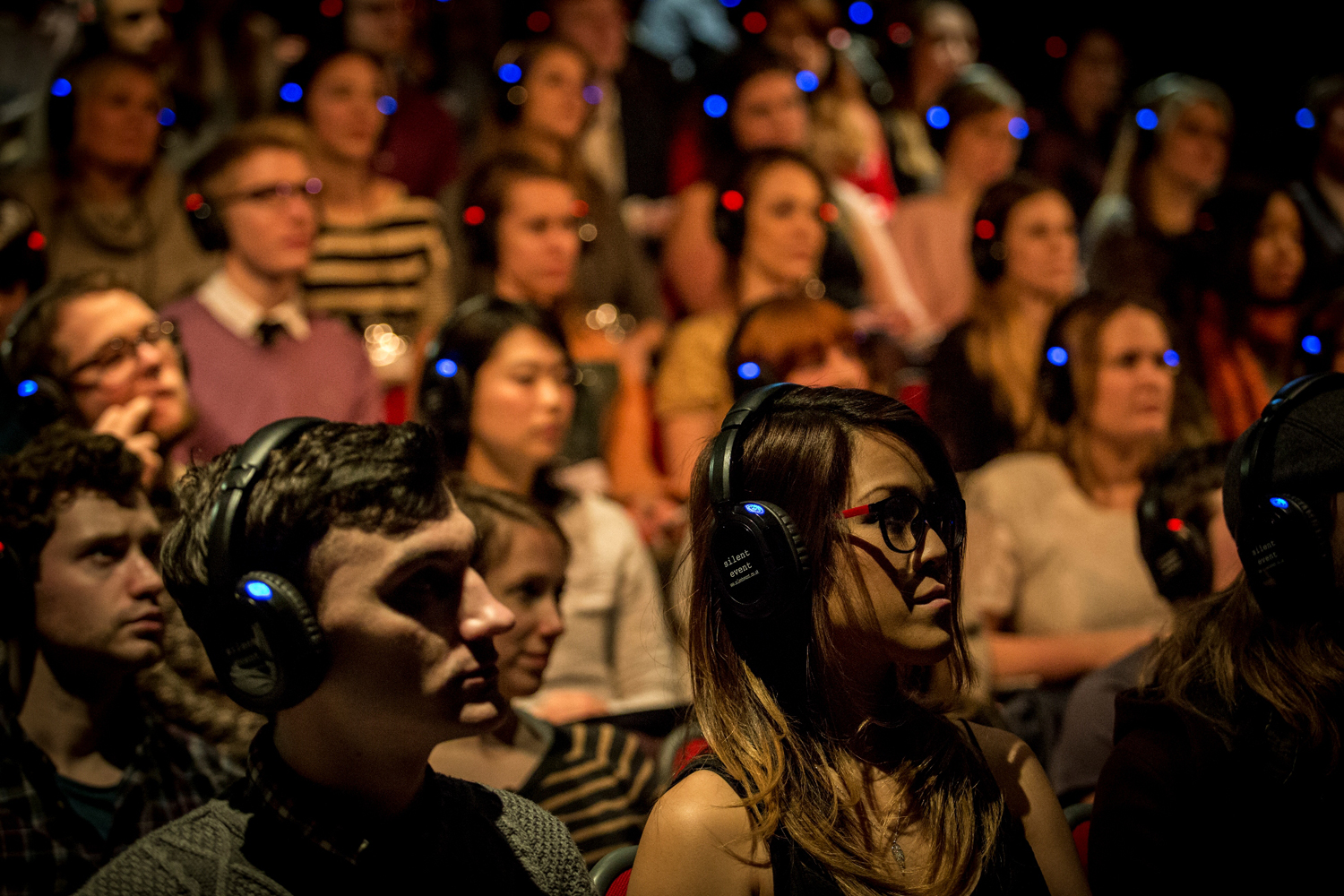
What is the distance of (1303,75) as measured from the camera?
6969 mm

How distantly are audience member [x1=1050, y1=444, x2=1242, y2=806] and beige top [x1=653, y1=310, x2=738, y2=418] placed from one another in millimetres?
1700

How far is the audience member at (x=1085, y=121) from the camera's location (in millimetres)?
6672

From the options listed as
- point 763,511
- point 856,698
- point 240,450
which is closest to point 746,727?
point 856,698

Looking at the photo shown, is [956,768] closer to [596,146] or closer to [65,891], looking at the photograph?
[65,891]

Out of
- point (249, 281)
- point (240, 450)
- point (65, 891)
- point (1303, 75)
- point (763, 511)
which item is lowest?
point (65, 891)

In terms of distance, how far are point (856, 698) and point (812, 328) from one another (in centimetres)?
203

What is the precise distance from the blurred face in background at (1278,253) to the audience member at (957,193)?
4.19ft

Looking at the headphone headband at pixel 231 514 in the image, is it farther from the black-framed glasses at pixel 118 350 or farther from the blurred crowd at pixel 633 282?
the black-framed glasses at pixel 118 350

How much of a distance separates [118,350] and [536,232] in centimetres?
160

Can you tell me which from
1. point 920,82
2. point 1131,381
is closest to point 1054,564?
point 1131,381

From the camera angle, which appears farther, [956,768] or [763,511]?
[956,768]

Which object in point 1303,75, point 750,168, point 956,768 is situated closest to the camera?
point 956,768

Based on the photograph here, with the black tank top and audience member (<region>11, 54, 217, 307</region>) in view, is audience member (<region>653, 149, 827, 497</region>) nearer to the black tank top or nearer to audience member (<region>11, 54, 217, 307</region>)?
audience member (<region>11, 54, 217, 307</region>)

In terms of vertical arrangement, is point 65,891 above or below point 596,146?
below
